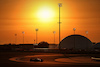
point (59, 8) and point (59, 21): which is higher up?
point (59, 8)

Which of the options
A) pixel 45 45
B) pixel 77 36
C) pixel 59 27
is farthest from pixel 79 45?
pixel 59 27

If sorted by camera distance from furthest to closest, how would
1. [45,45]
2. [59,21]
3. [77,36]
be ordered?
[77,36]
[45,45]
[59,21]

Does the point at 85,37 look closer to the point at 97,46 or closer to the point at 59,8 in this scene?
the point at 97,46

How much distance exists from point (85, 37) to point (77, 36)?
17.3 ft

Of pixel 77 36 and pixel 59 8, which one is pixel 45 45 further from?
pixel 59 8

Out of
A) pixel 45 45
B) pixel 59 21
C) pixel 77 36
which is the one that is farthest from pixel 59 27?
pixel 77 36

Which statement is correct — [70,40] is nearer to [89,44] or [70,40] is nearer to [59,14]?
[89,44]

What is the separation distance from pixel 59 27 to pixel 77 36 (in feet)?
220

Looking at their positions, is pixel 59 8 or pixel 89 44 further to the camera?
pixel 89 44

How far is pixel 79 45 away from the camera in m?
144

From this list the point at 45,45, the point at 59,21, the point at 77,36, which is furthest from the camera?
the point at 77,36

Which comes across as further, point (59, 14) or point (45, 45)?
point (45, 45)

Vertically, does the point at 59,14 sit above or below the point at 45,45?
above

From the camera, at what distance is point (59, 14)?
8131 centimetres
